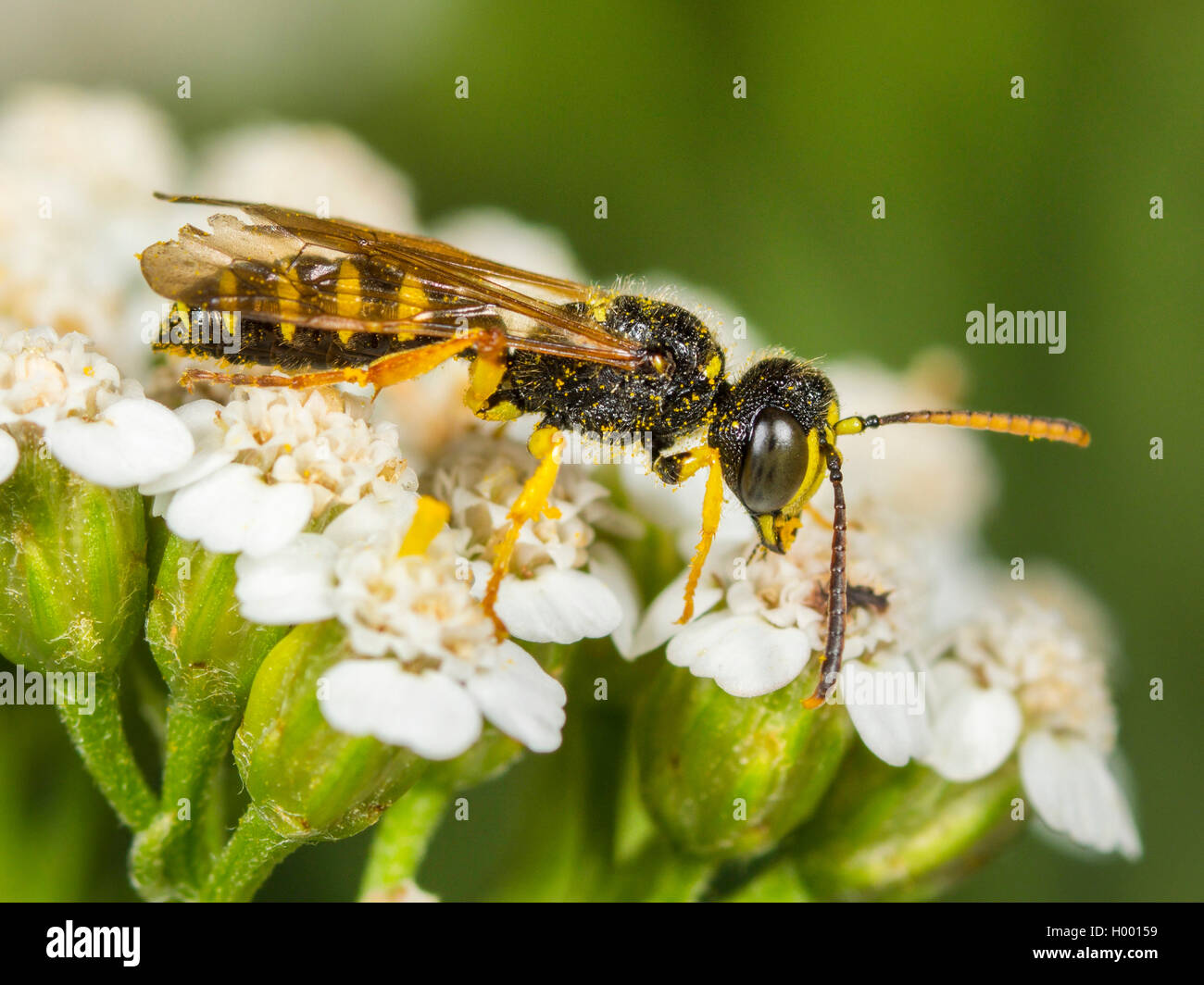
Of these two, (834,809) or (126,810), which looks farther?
(834,809)

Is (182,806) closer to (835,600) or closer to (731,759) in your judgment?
(731,759)

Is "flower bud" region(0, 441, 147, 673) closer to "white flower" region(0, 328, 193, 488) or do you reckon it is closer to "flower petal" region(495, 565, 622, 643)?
"white flower" region(0, 328, 193, 488)

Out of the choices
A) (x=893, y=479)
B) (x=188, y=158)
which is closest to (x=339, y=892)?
(x=893, y=479)

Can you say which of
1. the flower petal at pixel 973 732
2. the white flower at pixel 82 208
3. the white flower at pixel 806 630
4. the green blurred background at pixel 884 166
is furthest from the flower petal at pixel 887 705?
the white flower at pixel 82 208

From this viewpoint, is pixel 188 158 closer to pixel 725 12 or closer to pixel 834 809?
pixel 725 12

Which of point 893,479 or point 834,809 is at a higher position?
point 893,479

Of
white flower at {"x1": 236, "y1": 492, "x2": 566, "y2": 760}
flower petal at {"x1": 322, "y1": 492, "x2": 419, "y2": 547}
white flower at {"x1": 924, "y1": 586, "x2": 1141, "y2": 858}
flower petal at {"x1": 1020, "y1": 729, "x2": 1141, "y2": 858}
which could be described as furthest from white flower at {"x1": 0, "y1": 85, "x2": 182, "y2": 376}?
flower petal at {"x1": 1020, "y1": 729, "x2": 1141, "y2": 858}

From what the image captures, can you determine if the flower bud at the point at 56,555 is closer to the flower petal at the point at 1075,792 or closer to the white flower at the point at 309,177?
the white flower at the point at 309,177
